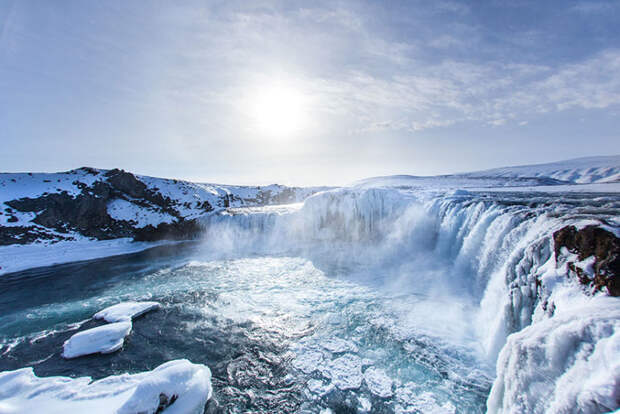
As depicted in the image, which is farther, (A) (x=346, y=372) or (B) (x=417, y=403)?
(A) (x=346, y=372)

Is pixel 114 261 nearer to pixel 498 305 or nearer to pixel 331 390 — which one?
pixel 331 390

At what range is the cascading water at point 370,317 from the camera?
4.84 meters

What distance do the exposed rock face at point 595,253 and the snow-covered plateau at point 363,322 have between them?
3cm

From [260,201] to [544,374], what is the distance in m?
53.9

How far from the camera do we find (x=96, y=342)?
704 cm

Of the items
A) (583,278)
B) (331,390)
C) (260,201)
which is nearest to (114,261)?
(331,390)

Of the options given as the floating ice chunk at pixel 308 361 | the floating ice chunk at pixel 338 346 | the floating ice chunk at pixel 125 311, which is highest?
the floating ice chunk at pixel 125 311

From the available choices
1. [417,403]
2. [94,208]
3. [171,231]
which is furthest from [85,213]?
[417,403]

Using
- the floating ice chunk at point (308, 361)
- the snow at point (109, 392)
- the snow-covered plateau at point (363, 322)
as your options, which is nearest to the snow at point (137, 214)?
the snow-covered plateau at point (363, 322)

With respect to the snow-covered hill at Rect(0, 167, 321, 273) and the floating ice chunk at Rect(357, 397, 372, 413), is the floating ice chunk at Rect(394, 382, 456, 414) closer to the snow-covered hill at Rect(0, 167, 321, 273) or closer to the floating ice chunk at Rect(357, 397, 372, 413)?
the floating ice chunk at Rect(357, 397, 372, 413)

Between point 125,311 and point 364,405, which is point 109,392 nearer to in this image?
point 125,311

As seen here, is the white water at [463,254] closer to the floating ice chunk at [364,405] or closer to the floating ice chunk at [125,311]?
the floating ice chunk at [364,405]

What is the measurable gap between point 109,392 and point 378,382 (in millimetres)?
5742

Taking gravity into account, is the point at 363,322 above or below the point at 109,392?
below
